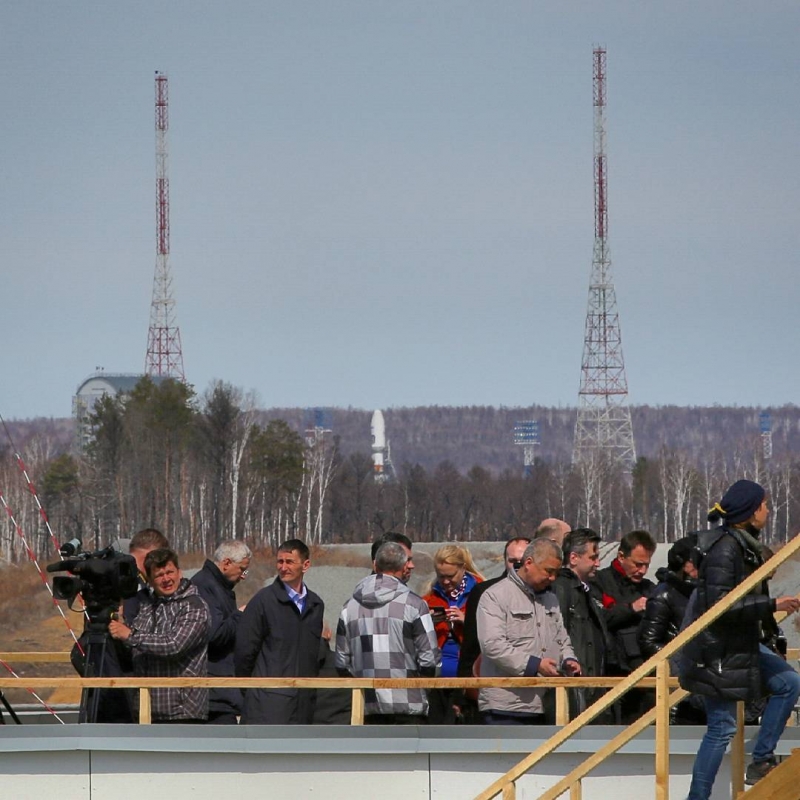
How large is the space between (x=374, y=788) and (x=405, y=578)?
1.19 meters

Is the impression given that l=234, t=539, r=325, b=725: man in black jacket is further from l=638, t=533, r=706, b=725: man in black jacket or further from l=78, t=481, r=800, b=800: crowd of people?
l=638, t=533, r=706, b=725: man in black jacket

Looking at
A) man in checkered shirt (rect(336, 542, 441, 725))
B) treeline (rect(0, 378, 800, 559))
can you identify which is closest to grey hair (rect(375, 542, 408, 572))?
man in checkered shirt (rect(336, 542, 441, 725))

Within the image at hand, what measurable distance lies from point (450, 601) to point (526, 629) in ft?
3.63

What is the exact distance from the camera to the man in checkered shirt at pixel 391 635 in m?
8.87

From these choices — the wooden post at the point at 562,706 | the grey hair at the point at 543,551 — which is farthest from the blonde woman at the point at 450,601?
the grey hair at the point at 543,551

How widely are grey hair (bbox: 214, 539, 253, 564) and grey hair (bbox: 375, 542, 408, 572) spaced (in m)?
0.96

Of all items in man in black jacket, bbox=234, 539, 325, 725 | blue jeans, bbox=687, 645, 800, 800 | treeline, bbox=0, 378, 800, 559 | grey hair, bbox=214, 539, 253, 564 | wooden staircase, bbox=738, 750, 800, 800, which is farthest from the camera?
treeline, bbox=0, 378, 800, 559

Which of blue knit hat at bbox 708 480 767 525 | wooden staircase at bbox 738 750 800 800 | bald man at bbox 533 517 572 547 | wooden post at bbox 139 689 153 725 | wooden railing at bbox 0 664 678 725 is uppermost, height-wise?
A: blue knit hat at bbox 708 480 767 525

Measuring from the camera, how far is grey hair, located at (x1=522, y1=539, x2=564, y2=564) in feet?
27.8

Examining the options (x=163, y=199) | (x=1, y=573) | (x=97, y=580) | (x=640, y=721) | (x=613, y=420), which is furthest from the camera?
(x=613, y=420)

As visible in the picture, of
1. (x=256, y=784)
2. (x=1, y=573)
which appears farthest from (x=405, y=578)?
(x=1, y=573)

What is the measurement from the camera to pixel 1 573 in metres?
64.8

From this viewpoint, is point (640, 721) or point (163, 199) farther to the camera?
point (163, 199)

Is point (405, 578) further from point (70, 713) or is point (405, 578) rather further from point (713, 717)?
point (70, 713)
